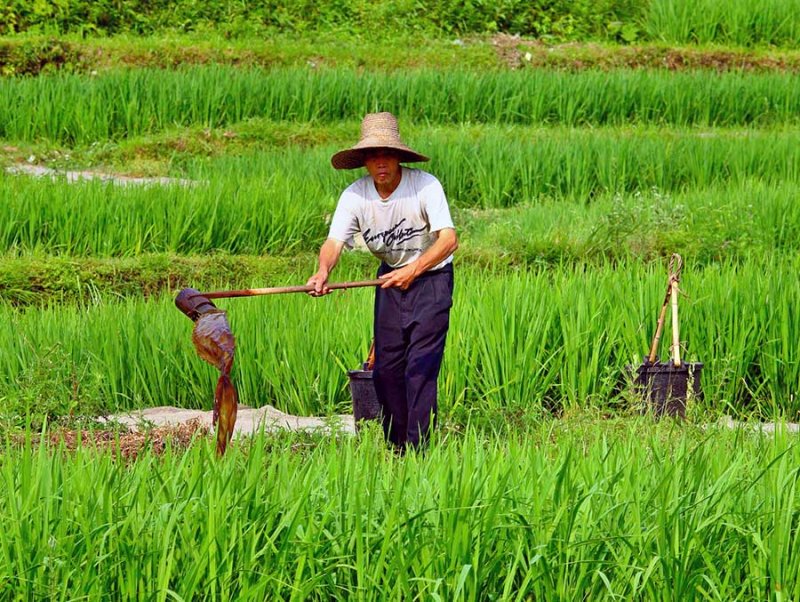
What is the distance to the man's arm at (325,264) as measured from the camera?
4355 mm

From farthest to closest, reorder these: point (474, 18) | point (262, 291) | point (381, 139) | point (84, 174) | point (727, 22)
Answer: point (474, 18) < point (727, 22) < point (84, 174) < point (381, 139) < point (262, 291)

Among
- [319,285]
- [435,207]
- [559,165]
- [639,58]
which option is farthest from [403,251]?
[639,58]

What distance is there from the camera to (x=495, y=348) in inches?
220

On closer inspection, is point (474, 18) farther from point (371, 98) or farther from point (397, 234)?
point (397, 234)

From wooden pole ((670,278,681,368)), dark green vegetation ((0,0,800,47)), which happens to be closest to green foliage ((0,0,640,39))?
dark green vegetation ((0,0,800,47))

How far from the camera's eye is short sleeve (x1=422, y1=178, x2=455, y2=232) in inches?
182

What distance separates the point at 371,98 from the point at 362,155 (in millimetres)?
8338

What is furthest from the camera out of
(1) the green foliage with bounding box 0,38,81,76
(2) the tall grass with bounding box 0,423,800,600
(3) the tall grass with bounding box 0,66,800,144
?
(1) the green foliage with bounding box 0,38,81,76

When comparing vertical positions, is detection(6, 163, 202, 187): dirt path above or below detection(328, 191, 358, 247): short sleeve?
below

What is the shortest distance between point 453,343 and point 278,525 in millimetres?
2739

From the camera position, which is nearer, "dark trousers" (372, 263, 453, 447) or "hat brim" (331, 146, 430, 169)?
"hat brim" (331, 146, 430, 169)

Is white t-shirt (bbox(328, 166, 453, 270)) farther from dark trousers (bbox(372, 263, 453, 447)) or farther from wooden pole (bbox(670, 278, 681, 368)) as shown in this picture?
wooden pole (bbox(670, 278, 681, 368))

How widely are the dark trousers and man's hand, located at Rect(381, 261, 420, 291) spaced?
0.32ft

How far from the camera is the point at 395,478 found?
11.2ft
